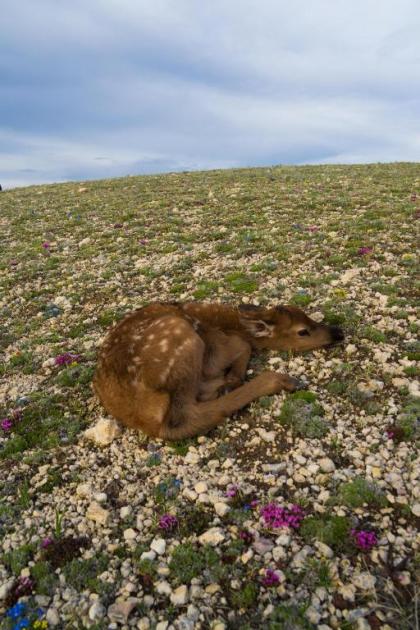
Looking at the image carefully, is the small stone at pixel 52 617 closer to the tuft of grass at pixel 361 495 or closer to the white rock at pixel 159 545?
the white rock at pixel 159 545

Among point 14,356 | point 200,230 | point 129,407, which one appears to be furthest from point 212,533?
point 200,230

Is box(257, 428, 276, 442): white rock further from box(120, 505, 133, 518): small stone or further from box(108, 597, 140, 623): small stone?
box(108, 597, 140, 623): small stone

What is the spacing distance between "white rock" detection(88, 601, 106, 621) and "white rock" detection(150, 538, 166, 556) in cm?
92

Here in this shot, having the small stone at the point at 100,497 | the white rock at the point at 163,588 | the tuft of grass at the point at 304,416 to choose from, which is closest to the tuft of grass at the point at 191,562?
the white rock at the point at 163,588

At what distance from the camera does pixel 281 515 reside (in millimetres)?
6379

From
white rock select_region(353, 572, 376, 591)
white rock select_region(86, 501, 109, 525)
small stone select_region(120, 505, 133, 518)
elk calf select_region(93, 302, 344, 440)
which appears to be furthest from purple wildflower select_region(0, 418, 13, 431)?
white rock select_region(353, 572, 376, 591)

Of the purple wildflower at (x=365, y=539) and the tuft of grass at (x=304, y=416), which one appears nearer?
the purple wildflower at (x=365, y=539)

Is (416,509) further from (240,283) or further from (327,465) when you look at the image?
(240,283)

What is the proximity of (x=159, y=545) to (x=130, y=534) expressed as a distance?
491mm

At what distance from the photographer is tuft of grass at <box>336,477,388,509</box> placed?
6.46m

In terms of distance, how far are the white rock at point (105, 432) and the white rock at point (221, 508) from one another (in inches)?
98.7

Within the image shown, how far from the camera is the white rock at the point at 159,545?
20.2 ft

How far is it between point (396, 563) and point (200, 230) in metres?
17.7

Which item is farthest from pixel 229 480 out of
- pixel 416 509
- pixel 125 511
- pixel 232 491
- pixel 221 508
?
pixel 416 509
